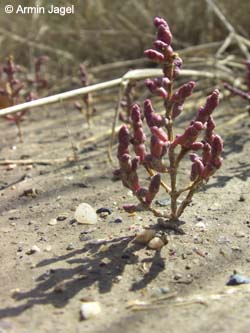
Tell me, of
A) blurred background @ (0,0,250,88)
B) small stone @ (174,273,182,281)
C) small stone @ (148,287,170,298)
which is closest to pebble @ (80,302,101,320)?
small stone @ (148,287,170,298)

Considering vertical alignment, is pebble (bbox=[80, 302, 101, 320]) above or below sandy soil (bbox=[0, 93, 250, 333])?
above

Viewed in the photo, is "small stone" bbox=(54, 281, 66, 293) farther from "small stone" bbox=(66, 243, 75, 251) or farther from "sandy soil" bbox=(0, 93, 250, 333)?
"small stone" bbox=(66, 243, 75, 251)

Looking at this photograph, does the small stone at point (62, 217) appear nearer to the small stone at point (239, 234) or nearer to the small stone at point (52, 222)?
the small stone at point (52, 222)

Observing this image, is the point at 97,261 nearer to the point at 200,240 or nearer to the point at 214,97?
the point at 200,240

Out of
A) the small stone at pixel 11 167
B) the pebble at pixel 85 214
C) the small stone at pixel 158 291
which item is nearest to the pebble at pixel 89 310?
the small stone at pixel 158 291

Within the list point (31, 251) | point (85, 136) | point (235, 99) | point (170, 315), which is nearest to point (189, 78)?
point (235, 99)
